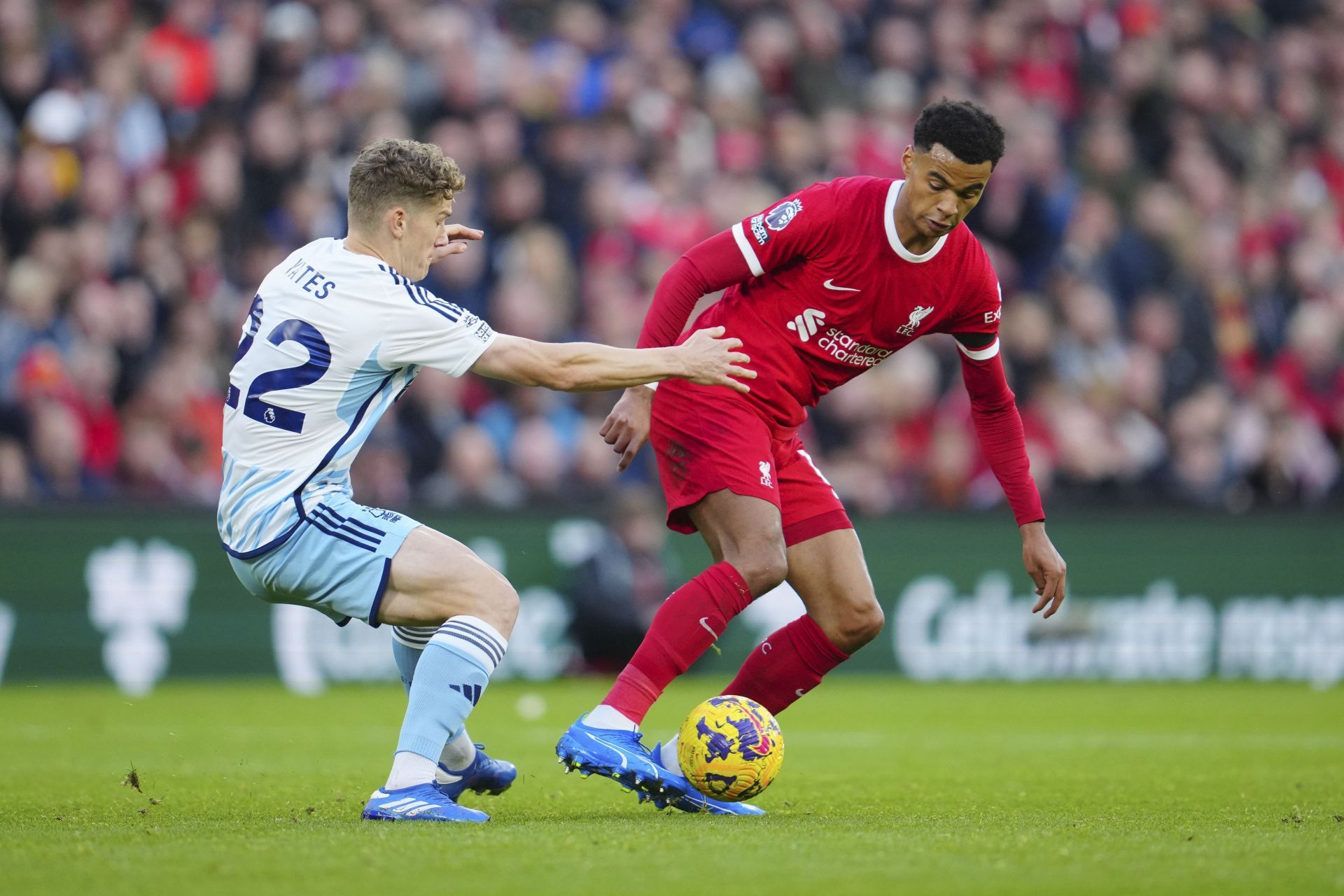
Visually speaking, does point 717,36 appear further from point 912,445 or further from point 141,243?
point 141,243

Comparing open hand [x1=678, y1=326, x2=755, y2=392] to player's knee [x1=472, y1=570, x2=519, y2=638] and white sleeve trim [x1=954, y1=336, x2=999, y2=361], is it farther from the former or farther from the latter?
white sleeve trim [x1=954, y1=336, x2=999, y2=361]

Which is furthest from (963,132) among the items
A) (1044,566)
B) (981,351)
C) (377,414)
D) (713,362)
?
(377,414)

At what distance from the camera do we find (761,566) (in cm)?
583

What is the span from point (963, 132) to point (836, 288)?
72 cm

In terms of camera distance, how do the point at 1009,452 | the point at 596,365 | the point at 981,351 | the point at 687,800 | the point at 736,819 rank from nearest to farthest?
the point at 596,365
the point at 736,819
the point at 687,800
the point at 981,351
the point at 1009,452

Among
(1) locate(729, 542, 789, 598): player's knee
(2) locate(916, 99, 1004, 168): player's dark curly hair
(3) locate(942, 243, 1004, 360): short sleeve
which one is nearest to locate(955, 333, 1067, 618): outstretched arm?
(3) locate(942, 243, 1004, 360): short sleeve

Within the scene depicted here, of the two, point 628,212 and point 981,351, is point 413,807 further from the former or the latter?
point 628,212

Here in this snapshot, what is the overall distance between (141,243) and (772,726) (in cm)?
897

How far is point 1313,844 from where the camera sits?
4996 mm

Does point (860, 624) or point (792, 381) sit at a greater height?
point (792, 381)

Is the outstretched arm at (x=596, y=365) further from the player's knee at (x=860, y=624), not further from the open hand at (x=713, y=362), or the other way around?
the player's knee at (x=860, y=624)

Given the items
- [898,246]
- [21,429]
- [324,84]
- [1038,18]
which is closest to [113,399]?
[21,429]

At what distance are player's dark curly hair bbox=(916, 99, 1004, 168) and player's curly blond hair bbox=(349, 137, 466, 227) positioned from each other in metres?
1.67

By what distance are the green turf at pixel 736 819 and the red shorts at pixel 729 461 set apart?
107 centimetres
